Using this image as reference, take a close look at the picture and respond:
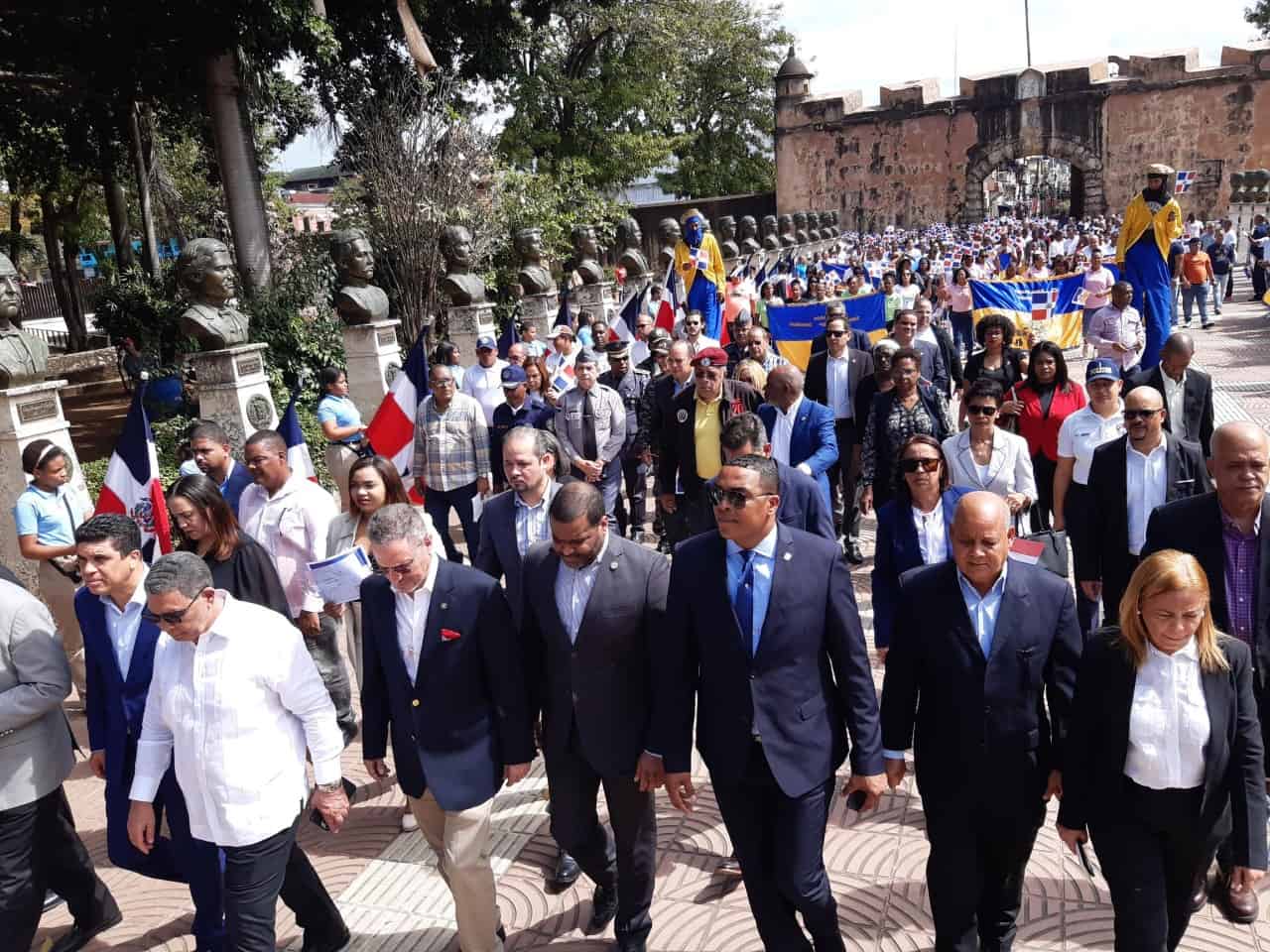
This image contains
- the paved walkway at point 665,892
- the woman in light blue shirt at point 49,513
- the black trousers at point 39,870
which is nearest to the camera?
the black trousers at point 39,870

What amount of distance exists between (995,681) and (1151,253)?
25.5 ft

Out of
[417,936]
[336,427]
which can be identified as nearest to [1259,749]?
[417,936]

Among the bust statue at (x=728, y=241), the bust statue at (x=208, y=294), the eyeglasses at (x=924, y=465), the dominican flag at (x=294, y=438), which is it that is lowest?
the eyeglasses at (x=924, y=465)

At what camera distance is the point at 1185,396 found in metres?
5.43

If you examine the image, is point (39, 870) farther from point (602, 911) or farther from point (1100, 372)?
point (1100, 372)

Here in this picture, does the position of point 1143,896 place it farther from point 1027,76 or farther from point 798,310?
point 1027,76

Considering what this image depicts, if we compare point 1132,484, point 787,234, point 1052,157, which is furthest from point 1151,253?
point 1052,157

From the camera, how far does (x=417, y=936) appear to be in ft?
12.6

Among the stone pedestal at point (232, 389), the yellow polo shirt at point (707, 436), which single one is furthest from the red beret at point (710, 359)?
the stone pedestal at point (232, 389)

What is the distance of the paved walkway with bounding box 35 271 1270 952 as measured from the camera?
3.59m

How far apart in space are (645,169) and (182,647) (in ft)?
96.4

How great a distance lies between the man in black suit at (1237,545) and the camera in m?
3.41

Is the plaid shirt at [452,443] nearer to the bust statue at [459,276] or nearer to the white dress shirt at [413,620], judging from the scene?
the white dress shirt at [413,620]

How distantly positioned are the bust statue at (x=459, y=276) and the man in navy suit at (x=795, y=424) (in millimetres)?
6716
